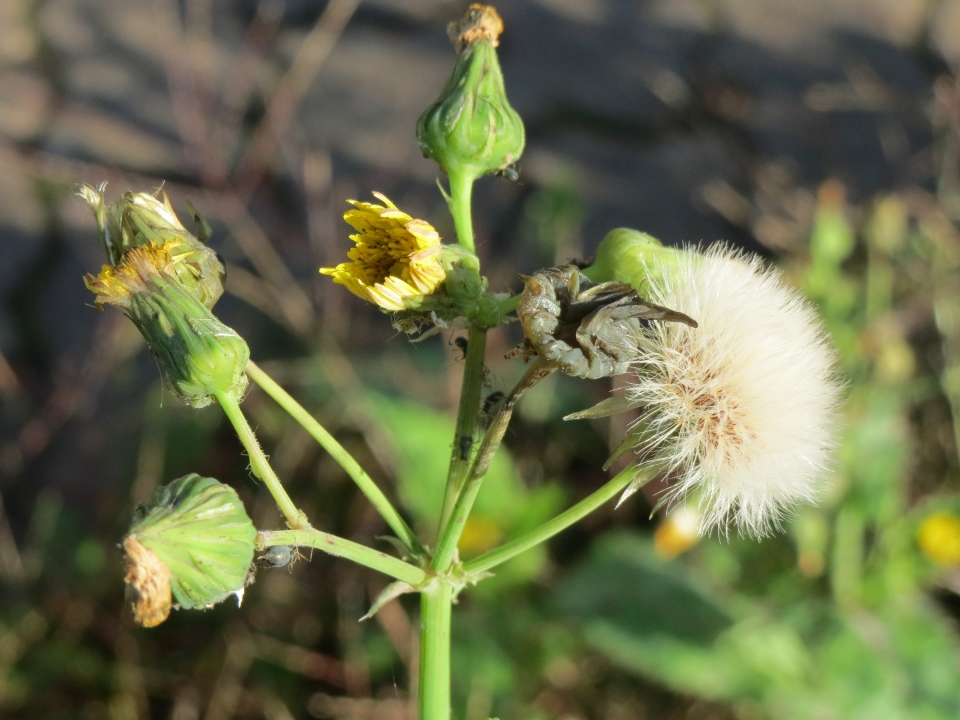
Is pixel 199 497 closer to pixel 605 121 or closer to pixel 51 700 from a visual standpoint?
pixel 51 700

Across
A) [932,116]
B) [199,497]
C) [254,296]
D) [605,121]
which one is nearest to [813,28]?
[932,116]

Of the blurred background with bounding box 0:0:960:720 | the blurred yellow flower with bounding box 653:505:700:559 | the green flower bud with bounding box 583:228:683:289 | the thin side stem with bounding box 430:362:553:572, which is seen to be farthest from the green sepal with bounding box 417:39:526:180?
the blurred yellow flower with bounding box 653:505:700:559

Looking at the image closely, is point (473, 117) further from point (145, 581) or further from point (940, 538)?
point (940, 538)

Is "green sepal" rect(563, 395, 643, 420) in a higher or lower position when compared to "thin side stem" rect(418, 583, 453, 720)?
higher

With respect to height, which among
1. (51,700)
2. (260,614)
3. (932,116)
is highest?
(932,116)

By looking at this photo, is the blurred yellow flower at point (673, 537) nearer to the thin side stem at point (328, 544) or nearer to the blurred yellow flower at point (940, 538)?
the blurred yellow flower at point (940, 538)

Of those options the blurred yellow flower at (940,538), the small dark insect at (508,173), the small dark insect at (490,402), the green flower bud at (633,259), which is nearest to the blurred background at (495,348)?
the blurred yellow flower at (940,538)

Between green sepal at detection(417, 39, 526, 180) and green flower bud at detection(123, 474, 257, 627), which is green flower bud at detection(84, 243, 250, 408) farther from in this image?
green sepal at detection(417, 39, 526, 180)
